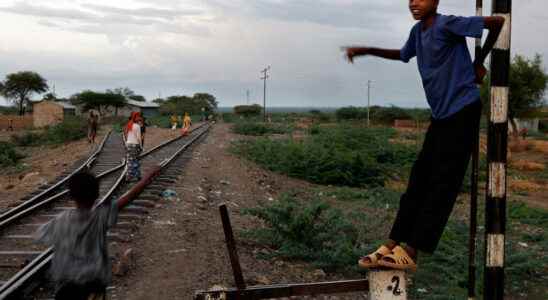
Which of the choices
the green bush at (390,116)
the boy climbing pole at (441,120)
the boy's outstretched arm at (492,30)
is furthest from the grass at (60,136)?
the green bush at (390,116)

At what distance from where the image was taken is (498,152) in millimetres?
2912

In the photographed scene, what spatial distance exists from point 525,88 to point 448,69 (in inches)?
1547

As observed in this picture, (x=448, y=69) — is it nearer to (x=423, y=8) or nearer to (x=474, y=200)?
(x=423, y=8)

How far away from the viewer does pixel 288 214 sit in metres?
8.40

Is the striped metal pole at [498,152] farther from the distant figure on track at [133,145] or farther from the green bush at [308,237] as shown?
the distant figure on track at [133,145]

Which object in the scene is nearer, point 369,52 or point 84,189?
point 84,189

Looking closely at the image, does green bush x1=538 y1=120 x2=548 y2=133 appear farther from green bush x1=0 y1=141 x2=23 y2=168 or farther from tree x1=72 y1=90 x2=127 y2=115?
tree x1=72 y1=90 x2=127 y2=115

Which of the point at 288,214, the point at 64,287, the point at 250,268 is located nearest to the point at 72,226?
the point at 64,287

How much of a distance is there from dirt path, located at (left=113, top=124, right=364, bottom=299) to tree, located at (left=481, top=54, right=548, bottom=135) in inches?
1188

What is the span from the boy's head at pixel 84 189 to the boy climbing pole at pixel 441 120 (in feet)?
5.72

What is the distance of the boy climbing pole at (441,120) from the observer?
3.12 metres

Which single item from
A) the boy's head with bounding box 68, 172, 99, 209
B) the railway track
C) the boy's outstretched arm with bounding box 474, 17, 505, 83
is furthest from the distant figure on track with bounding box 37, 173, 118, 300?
the boy's outstretched arm with bounding box 474, 17, 505, 83

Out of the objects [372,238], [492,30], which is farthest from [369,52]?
[372,238]

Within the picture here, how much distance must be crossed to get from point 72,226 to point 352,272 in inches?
180
